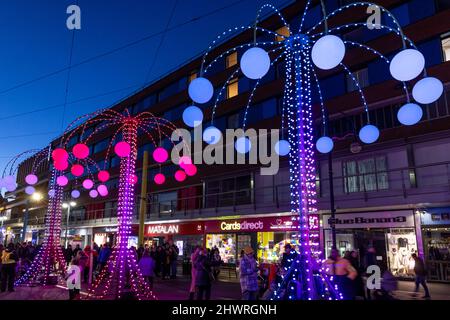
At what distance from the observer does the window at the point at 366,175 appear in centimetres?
1986

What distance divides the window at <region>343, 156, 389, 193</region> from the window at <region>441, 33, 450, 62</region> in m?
5.78

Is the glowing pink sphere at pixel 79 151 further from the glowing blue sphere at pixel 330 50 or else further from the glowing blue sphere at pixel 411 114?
the glowing blue sphere at pixel 411 114

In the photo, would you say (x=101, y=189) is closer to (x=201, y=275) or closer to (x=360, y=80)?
(x=201, y=275)

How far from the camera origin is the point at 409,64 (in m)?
6.34

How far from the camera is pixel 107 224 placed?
42219mm

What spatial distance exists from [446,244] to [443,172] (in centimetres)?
328

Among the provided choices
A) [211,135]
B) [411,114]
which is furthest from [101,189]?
[411,114]

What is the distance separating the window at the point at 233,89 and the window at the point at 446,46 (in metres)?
15.6

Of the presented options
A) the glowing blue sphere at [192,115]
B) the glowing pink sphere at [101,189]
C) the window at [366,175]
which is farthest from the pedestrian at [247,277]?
the window at [366,175]

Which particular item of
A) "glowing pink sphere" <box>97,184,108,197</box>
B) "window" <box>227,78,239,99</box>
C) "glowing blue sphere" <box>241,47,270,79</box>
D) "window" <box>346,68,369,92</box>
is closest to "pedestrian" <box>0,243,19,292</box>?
"glowing pink sphere" <box>97,184,108,197</box>

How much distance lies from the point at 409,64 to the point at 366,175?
15.2 metres

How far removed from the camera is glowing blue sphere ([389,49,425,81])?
632 centimetres

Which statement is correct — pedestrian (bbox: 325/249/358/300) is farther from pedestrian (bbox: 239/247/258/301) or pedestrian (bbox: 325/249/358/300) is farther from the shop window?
the shop window
